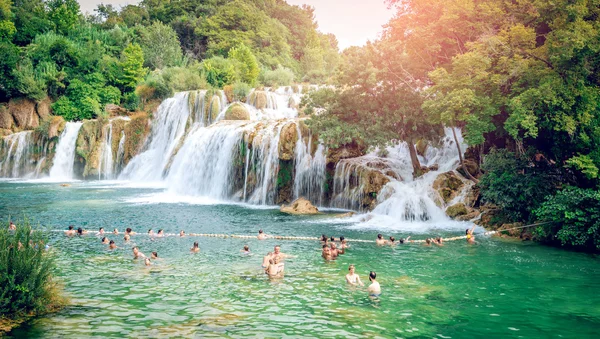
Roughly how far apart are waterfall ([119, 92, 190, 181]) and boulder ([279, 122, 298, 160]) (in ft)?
52.7

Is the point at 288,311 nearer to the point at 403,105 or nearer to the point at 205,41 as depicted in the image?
the point at 403,105

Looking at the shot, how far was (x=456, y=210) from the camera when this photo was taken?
80.6 feet

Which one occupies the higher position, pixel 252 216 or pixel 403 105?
pixel 403 105

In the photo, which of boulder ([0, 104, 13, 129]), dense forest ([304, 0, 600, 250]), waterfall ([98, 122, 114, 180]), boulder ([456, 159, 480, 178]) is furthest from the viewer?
boulder ([0, 104, 13, 129])

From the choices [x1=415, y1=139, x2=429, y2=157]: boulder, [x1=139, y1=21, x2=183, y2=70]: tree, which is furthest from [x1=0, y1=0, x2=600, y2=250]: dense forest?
[x1=139, y1=21, x2=183, y2=70]: tree

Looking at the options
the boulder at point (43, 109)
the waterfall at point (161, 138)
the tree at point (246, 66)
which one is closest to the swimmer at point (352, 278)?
the waterfall at point (161, 138)

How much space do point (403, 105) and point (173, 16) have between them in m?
62.0

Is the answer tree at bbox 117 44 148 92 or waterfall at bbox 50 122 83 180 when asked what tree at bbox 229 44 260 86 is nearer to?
tree at bbox 117 44 148 92

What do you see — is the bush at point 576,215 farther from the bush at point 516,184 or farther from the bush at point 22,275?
the bush at point 22,275

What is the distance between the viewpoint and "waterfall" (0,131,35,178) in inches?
1965

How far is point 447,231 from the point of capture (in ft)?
73.4

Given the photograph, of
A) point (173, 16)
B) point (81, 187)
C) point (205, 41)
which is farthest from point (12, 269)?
point (173, 16)

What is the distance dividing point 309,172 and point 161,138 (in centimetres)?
2234

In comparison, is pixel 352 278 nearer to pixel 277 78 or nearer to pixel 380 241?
pixel 380 241
